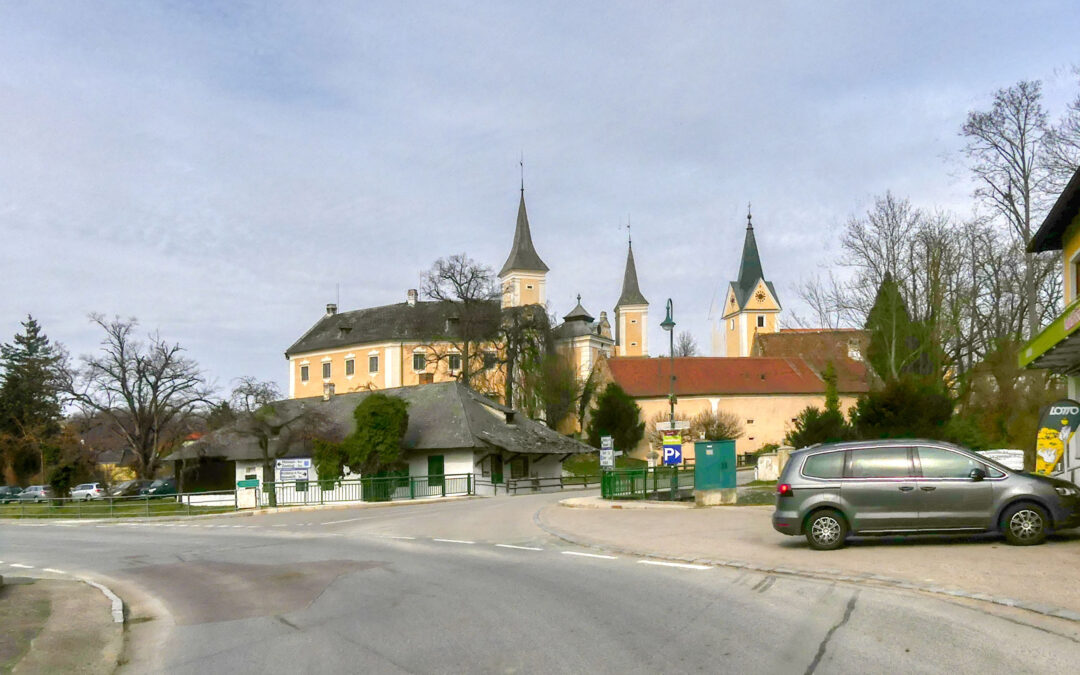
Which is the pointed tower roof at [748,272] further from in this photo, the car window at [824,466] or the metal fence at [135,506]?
the car window at [824,466]

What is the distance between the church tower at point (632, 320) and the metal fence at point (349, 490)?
294 ft

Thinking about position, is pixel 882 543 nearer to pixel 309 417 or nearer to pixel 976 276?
pixel 976 276

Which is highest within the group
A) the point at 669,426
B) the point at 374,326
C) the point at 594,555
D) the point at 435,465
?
the point at 374,326

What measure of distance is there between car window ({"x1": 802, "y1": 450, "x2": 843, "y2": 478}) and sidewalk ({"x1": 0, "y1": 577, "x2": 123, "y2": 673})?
9442 millimetres

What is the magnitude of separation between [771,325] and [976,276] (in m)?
80.5

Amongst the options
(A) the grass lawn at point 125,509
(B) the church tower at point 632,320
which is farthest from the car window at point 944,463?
(B) the church tower at point 632,320

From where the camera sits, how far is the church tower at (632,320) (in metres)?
133

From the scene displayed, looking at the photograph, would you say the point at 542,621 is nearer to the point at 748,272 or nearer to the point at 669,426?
the point at 669,426

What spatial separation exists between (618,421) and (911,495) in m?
60.2

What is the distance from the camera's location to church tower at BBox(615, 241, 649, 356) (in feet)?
436

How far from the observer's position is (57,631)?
32.6 feet

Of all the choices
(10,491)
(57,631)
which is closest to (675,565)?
(57,631)

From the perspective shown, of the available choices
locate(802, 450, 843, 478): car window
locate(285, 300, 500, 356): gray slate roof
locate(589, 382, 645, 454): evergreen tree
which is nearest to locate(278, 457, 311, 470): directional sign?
locate(802, 450, 843, 478): car window

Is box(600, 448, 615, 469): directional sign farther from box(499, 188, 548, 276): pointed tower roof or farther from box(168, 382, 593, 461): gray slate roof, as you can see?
box(499, 188, 548, 276): pointed tower roof
